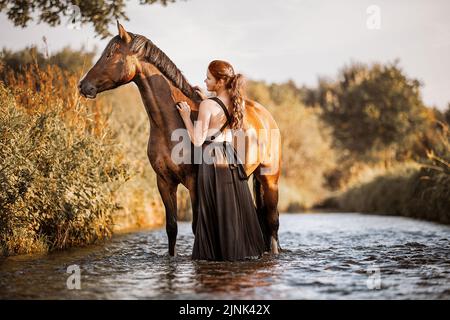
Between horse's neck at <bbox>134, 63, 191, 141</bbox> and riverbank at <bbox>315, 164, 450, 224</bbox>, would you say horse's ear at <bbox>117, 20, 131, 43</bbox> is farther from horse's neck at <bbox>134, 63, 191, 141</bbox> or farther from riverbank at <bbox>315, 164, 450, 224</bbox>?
riverbank at <bbox>315, 164, 450, 224</bbox>

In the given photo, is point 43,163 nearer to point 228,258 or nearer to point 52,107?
point 52,107

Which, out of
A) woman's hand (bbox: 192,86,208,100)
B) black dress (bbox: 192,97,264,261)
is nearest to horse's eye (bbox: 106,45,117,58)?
woman's hand (bbox: 192,86,208,100)

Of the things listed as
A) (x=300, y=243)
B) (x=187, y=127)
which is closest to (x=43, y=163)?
(x=187, y=127)

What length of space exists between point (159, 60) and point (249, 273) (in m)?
2.29

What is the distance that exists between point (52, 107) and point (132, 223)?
Result: 13.8 ft

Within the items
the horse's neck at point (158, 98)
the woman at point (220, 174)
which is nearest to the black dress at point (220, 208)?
the woman at point (220, 174)

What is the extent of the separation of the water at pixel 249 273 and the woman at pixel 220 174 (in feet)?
0.68

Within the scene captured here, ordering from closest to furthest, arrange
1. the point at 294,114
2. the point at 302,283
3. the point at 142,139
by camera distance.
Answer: the point at 302,283, the point at 142,139, the point at 294,114

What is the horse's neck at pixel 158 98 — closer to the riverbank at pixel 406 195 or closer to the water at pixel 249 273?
the water at pixel 249 273

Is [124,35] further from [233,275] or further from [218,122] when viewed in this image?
[233,275]

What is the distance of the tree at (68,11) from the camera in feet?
30.6

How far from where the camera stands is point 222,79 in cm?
546
